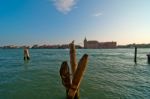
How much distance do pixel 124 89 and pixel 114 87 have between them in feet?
2.67

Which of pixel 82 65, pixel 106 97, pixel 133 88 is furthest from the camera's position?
pixel 133 88

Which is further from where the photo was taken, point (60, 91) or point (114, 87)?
point (114, 87)

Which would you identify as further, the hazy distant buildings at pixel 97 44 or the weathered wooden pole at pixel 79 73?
the hazy distant buildings at pixel 97 44

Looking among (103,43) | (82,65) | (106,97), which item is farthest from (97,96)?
(103,43)

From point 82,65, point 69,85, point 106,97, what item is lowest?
point 106,97

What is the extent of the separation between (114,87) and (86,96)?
295 centimetres

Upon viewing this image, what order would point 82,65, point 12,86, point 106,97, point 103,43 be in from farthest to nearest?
point 103,43, point 12,86, point 106,97, point 82,65

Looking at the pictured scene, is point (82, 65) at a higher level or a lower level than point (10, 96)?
higher

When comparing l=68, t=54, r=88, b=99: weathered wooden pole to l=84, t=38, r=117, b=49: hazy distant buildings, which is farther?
l=84, t=38, r=117, b=49: hazy distant buildings

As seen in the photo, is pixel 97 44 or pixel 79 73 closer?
pixel 79 73

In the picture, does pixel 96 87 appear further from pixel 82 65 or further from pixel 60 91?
pixel 82 65

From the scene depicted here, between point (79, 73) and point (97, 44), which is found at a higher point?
point (97, 44)

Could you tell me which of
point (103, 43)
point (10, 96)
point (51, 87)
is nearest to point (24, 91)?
point (10, 96)

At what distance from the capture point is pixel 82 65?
639 centimetres
